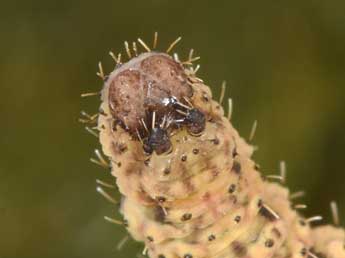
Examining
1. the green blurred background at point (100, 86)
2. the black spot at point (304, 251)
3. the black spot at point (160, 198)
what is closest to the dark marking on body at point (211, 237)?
the black spot at point (160, 198)

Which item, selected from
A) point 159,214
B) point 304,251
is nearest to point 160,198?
point 159,214

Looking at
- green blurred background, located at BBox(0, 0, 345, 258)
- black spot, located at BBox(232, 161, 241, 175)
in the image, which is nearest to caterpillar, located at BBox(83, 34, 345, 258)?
black spot, located at BBox(232, 161, 241, 175)

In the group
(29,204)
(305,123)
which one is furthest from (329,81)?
(29,204)

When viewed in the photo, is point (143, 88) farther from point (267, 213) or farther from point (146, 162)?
point (267, 213)

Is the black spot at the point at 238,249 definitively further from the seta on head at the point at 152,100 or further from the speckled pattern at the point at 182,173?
the seta on head at the point at 152,100

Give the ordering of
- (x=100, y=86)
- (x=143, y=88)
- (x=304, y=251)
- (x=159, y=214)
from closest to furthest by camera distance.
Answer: (x=143, y=88)
(x=159, y=214)
(x=304, y=251)
(x=100, y=86)

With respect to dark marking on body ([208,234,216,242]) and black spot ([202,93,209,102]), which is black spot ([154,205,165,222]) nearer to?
dark marking on body ([208,234,216,242])

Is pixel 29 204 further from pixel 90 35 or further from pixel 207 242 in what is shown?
pixel 207 242
